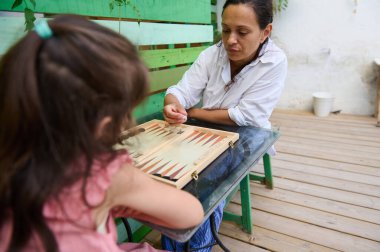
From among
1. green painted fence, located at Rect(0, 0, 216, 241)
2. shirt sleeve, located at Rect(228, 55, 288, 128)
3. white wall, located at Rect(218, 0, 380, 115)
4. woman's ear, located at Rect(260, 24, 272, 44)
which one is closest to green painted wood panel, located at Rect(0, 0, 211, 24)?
green painted fence, located at Rect(0, 0, 216, 241)

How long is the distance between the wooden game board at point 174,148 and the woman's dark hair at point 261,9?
2.46 ft

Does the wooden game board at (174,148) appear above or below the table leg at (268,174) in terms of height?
above

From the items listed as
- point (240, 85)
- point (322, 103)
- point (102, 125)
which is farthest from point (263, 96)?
point (322, 103)

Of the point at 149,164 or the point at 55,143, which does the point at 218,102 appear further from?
the point at 55,143

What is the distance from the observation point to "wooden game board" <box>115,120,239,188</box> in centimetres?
108

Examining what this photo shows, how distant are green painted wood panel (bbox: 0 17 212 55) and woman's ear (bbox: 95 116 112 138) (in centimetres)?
A: 58

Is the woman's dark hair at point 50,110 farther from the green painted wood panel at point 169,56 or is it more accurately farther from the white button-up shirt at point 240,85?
the green painted wood panel at point 169,56

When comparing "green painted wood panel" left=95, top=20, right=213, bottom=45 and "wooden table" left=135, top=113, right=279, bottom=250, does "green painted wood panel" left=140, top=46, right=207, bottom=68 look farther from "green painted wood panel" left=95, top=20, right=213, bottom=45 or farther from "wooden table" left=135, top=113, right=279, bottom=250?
"wooden table" left=135, top=113, right=279, bottom=250

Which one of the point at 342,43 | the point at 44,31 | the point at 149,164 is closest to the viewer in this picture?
the point at 44,31

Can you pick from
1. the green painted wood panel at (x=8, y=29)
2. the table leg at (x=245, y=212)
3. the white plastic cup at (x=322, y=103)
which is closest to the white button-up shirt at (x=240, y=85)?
the table leg at (x=245, y=212)

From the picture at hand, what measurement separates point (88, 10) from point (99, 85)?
1.25 m

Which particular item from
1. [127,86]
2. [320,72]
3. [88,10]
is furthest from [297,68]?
[127,86]

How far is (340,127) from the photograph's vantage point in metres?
3.69

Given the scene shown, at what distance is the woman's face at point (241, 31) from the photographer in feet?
5.32
